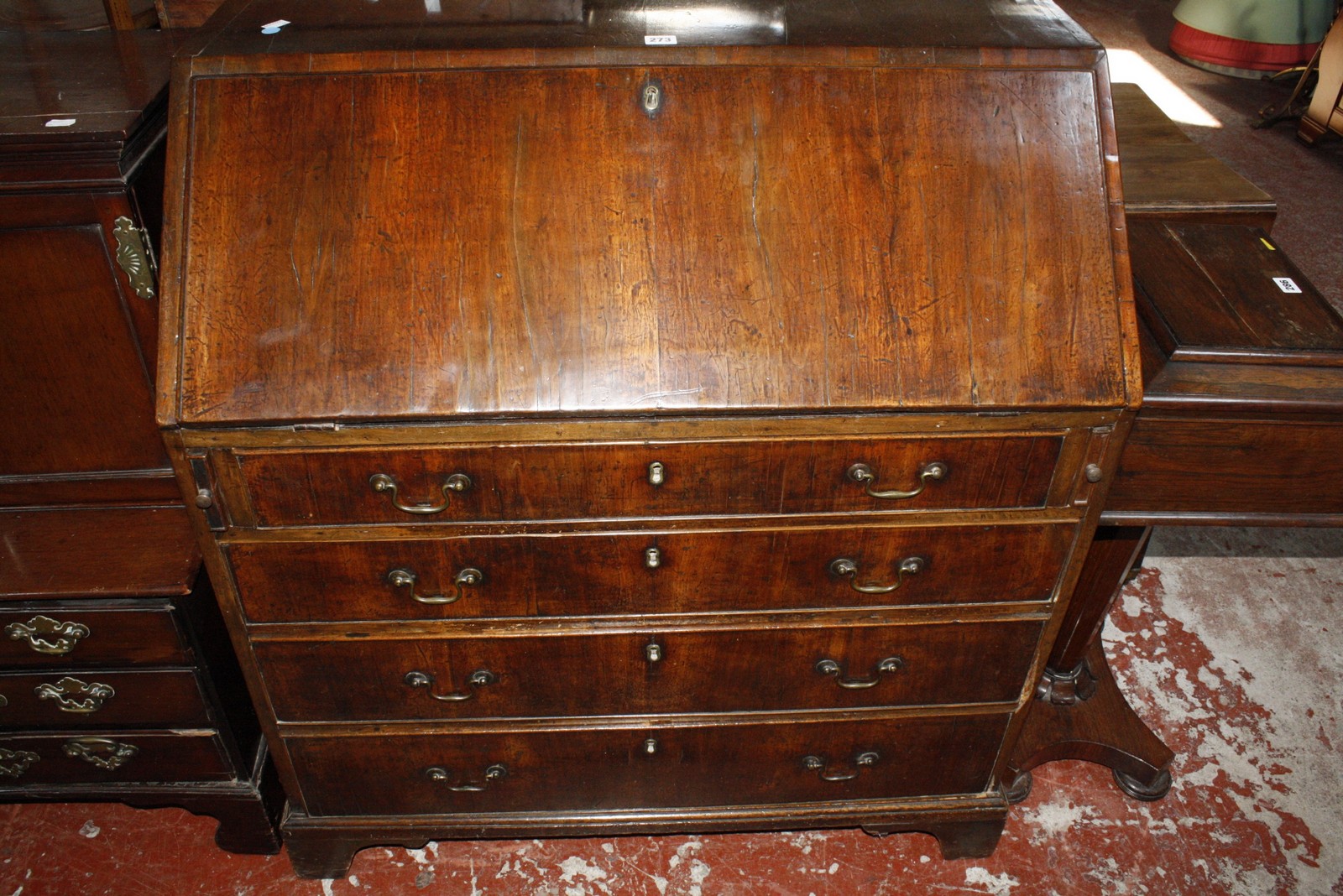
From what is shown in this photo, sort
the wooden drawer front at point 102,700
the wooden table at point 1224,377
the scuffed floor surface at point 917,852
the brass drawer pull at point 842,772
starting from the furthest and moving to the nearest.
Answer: the scuffed floor surface at point 917,852 → the brass drawer pull at point 842,772 → the wooden drawer front at point 102,700 → the wooden table at point 1224,377

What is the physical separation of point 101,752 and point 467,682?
0.87m

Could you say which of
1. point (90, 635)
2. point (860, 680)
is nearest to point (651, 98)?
point (860, 680)

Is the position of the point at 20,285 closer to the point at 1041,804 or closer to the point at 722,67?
the point at 722,67

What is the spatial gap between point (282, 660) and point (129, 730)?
54 cm

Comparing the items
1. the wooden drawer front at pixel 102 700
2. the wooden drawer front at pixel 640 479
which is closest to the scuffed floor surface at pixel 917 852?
the wooden drawer front at pixel 102 700

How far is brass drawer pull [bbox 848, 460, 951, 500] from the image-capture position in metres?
1.59

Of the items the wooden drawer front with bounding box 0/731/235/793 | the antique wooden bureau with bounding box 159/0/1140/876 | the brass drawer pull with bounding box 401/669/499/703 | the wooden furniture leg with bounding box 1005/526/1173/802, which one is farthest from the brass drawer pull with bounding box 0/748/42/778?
the wooden furniture leg with bounding box 1005/526/1173/802

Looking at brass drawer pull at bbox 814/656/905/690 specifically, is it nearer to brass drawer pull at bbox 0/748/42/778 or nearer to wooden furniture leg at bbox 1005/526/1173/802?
wooden furniture leg at bbox 1005/526/1173/802

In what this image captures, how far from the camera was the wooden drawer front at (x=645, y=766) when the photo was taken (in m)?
2.01

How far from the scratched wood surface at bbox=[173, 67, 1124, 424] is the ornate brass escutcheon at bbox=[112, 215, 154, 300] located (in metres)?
0.27

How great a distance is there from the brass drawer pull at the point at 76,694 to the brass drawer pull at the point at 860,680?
1438mm

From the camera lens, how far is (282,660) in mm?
1801

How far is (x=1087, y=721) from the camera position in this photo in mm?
2457

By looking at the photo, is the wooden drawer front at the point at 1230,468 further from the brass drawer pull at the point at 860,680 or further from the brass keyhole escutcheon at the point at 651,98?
the brass keyhole escutcheon at the point at 651,98
